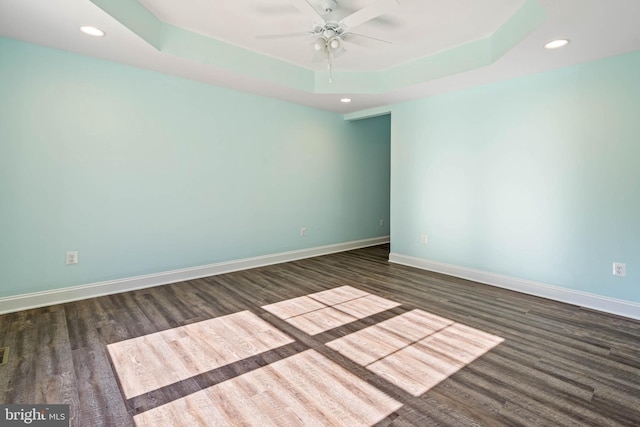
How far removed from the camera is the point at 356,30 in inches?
116

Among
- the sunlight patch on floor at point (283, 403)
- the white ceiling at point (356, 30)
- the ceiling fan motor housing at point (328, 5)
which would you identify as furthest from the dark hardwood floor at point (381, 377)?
the ceiling fan motor housing at point (328, 5)

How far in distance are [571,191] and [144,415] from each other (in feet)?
13.1

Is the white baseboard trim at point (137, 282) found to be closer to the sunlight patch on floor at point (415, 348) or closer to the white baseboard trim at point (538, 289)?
the white baseboard trim at point (538, 289)

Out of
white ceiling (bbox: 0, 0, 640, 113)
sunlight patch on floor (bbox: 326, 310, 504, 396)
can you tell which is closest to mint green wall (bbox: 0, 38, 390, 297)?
white ceiling (bbox: 0, 0, 640, 113)

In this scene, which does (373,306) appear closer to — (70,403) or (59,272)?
(70,403)

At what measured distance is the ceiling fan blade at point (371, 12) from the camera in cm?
208

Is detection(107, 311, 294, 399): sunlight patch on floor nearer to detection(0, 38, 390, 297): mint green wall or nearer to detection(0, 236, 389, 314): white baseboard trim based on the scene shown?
detection(0, 236, 389, 314): white baseboard trim

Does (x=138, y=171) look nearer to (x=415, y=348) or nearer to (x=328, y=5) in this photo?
(x=328, y=5)

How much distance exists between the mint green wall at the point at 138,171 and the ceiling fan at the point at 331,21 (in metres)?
1.75

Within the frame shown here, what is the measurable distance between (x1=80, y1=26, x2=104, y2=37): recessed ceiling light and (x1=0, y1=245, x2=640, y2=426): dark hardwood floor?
8.00 feet

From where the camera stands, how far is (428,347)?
87.9 inches

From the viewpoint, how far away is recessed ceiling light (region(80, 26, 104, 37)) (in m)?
2.49

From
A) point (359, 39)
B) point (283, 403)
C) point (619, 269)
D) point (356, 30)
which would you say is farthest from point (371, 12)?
point (619, 269)

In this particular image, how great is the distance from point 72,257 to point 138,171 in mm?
1074
